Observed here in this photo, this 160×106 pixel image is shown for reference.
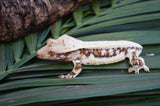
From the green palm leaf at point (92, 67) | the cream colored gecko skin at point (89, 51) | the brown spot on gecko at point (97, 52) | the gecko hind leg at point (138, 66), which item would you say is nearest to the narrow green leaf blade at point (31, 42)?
the green palm leaf at point (92, 67)

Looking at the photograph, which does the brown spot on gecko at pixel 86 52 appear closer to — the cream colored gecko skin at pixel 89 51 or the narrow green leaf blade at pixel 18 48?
the cream colored gecko skin at pixel 89 51

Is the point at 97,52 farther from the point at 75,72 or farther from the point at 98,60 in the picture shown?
the point at 75,72

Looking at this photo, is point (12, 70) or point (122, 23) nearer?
point (12, 70)

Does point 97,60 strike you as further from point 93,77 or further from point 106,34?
point 106,34

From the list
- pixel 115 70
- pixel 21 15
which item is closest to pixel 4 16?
pixel 21 15

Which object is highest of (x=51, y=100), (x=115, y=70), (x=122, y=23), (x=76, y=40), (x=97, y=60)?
(x=122, y=23)

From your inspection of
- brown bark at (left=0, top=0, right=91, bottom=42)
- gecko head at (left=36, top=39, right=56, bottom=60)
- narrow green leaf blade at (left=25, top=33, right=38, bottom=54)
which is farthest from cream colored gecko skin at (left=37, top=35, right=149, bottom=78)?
brown bark at (left=0, top=0, right=91, bottom=42)

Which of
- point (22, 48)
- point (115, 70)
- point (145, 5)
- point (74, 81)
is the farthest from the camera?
point (145, 5)
